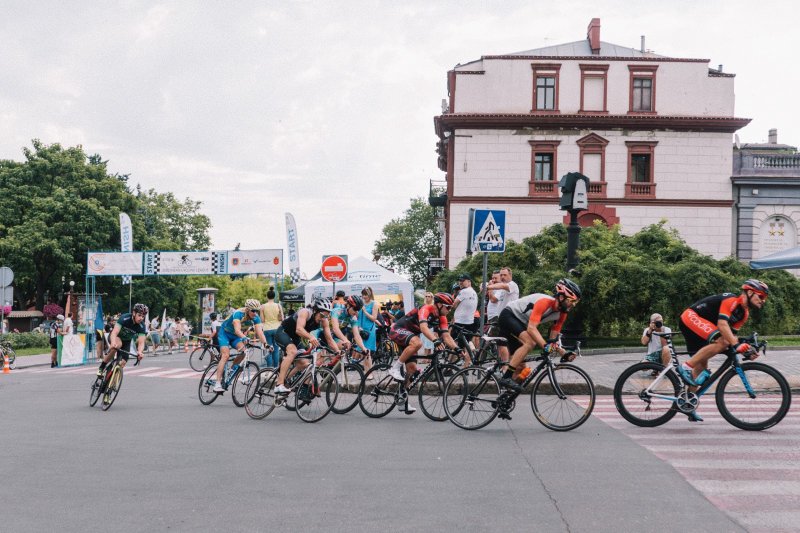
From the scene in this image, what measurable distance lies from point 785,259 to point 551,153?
2339cm

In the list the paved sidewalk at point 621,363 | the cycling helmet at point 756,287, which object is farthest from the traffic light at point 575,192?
the cycling helmet at point 756,287

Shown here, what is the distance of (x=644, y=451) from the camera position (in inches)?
313

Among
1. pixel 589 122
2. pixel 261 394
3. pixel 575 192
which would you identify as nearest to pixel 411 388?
pixel 261 394

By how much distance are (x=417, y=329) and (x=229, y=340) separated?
346 cm

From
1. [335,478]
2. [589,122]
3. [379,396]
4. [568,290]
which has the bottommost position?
[335,478]

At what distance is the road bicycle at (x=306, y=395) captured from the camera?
10641mm

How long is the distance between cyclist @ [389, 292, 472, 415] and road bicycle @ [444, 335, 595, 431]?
95 cm

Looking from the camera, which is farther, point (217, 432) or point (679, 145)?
point (679, 145)

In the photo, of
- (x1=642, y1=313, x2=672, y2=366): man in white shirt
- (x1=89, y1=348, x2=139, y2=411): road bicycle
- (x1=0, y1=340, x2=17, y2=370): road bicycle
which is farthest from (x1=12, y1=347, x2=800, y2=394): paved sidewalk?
(x1=0, y1=340, x2=17, y2=370): road bicycle

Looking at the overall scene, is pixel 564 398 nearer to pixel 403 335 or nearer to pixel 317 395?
pixel 403 335

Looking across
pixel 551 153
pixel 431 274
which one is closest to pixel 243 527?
pixel 551 153

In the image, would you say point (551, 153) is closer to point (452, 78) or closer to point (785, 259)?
point (452, 78)

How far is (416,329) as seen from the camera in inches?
426

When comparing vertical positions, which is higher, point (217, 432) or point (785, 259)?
point (785, 259)
